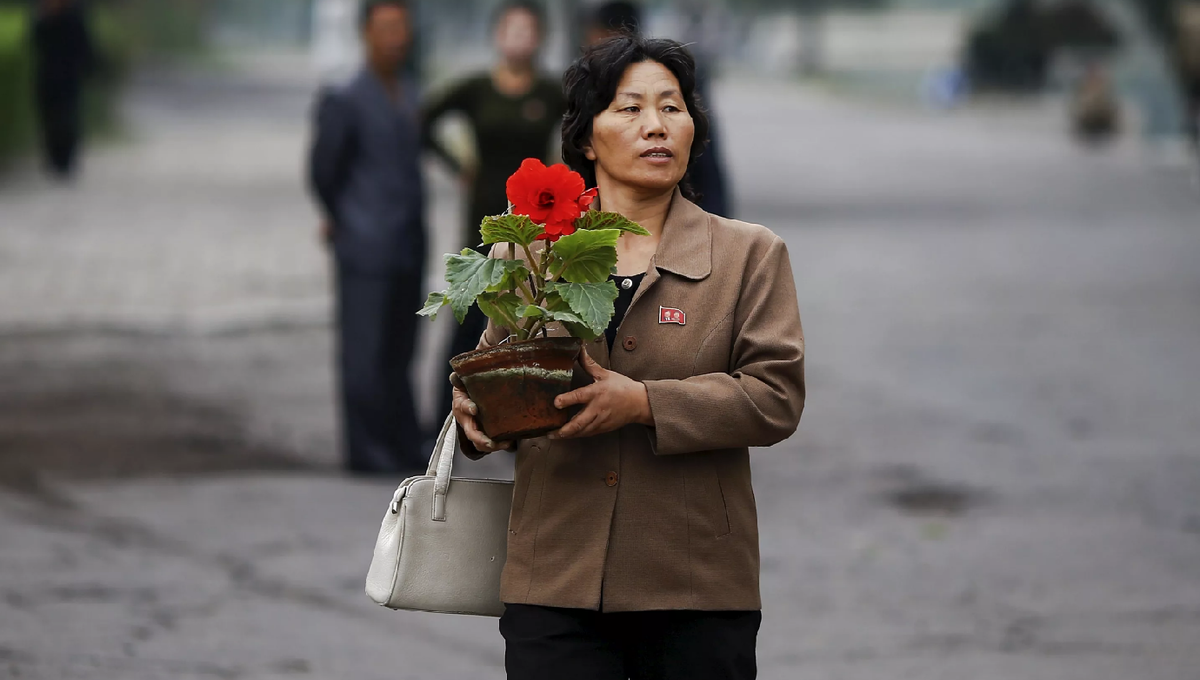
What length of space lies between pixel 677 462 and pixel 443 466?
0.44m

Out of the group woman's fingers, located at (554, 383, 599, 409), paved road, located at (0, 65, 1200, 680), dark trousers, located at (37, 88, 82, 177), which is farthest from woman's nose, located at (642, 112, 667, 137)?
dark trousers, located at (37, 88, 82, 177)

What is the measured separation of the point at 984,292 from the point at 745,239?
40.4ft

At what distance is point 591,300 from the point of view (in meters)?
3.11

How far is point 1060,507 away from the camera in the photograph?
804 cm

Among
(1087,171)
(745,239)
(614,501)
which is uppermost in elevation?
(745,239)

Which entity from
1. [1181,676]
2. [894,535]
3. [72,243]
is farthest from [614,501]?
[72,243]

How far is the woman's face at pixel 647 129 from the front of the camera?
3357 millimetres

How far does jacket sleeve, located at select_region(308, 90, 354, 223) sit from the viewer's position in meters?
Result: 8.05

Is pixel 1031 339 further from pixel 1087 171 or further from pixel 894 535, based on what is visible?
pixel 1087 171

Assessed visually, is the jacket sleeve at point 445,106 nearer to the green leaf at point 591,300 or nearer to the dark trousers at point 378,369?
the dark trousers at point 378,369

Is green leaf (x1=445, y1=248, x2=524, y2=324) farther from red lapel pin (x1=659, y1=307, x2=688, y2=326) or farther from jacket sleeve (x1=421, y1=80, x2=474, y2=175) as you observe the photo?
jacket sleeve (x1=421, y1=80, x2=474, y2=175)

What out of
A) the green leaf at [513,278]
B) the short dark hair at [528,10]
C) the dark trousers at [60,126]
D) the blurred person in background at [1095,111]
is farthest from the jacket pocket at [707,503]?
the blurred person in background at [1095,111]

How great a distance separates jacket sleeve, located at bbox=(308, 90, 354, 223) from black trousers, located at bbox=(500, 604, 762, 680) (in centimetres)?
493

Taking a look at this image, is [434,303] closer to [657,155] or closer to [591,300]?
[591,300]
